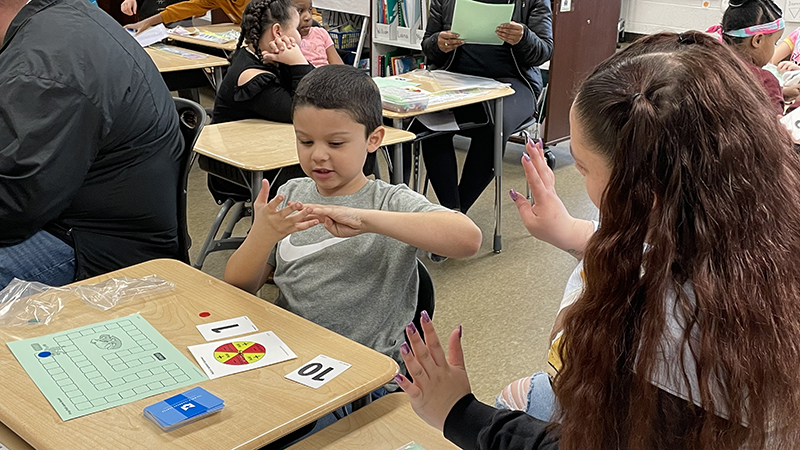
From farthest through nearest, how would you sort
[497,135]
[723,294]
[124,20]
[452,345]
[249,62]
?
1. [124,20]
2. [497,135]
3. [249,62]
4. [452,345]
5. [723,294]

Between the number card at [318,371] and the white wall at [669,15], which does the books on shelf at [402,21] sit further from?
the number card at [318,371]

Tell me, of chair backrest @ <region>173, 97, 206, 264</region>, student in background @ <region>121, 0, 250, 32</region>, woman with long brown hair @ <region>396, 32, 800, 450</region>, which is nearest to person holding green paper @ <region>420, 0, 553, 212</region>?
student in background @ <region>121, 0, 250, 32</region>

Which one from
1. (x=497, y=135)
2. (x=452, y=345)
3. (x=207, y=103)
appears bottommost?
(x=207, y=103)

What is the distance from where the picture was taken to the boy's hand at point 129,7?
16.5 ft

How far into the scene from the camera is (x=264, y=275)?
1.59m

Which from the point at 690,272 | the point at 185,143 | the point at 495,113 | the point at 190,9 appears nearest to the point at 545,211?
the point at 690,272

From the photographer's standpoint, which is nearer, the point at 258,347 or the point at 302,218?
the point at 258,347

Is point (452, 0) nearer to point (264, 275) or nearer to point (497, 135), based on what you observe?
point (497, 135)

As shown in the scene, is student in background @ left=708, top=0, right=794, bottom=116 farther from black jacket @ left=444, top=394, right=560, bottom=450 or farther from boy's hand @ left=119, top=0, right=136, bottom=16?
boy's hand @ left=119, top=0, right=136, bottom=16

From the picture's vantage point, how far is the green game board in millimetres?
1064

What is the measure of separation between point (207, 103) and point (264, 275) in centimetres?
477

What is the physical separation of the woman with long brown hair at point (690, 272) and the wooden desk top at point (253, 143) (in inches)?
65.7

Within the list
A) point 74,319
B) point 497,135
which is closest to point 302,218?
point 74,319

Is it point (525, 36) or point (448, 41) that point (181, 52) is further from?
point (525, 36)
